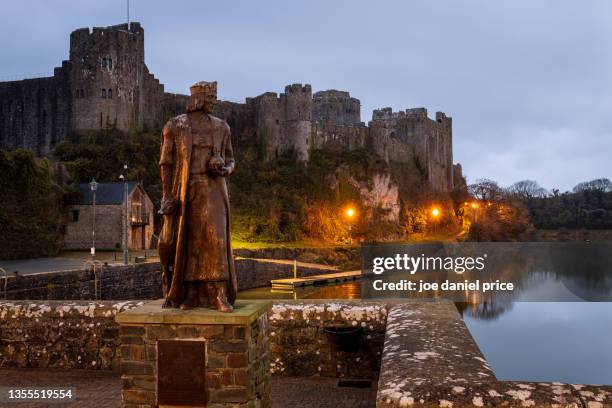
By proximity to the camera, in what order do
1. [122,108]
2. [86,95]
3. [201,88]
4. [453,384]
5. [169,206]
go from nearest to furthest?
[453,384], [169,206], [201,88], [86,95], [122,108]

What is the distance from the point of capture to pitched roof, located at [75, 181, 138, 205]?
37.2 m

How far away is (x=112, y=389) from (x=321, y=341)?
7.89ft

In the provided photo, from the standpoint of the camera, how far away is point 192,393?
4867 mm

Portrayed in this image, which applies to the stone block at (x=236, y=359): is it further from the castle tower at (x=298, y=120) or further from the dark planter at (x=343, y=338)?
the castle tower at (x=298, y=120)

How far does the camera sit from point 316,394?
6.35m

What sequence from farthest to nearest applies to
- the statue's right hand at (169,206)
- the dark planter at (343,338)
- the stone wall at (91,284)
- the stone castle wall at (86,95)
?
1. the stone castle wall at (86,95)
2. the stone wall at (91,284)
3. the dark planter at (343,338)
4. the statue's right hand at (169,206)

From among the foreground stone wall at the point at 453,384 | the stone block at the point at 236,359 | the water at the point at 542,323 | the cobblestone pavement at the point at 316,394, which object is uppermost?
the foreground stone wall at the point at 453,384

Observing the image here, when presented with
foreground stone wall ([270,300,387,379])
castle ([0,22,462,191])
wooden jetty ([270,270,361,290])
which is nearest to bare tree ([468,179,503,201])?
castle ([0,22,462,191])

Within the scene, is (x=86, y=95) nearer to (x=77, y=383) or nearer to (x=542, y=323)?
(x=542, y=323)

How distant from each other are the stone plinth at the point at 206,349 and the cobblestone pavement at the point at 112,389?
1.16 metres

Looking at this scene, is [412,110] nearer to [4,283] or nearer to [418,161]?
[418,161]

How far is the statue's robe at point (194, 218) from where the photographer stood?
16.9 ft

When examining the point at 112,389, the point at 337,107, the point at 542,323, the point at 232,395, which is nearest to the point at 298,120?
the point at 337,107

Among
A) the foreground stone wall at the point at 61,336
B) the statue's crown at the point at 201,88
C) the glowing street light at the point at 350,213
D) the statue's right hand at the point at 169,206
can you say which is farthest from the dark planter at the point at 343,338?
the glowing street light at the point at 350,213
